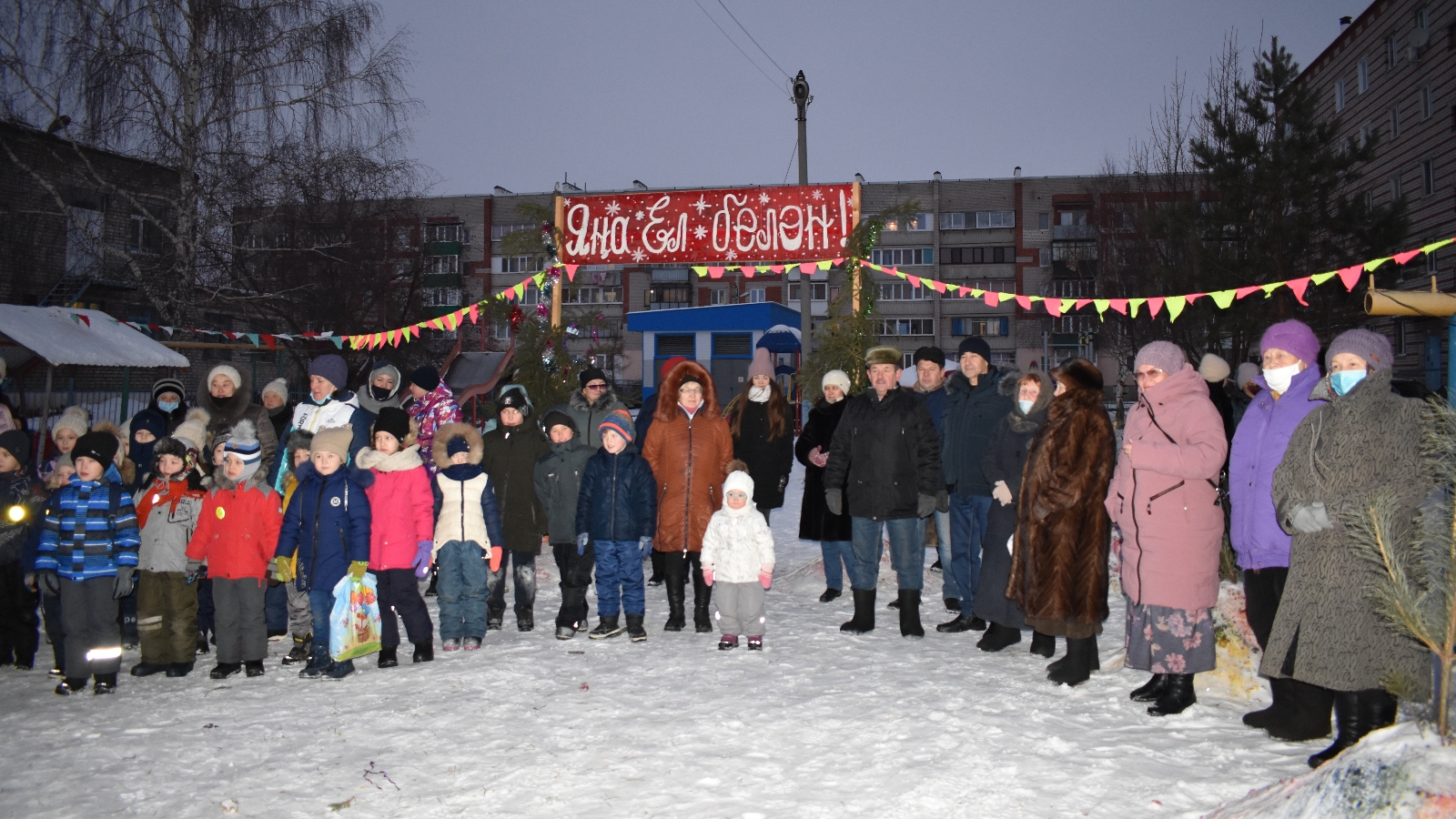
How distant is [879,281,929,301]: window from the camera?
60.5m

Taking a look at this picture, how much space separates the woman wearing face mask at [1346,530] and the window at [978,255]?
5951 cm

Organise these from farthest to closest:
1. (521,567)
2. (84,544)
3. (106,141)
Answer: (106,141) → (521,567) → (84,544)

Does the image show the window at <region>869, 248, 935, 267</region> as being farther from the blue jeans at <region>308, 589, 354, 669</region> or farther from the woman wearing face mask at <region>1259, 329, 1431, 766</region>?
the woman wearing face mask at <region>1259, 329, 1431, 766</region>

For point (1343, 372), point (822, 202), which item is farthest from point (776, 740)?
point (822, 202)

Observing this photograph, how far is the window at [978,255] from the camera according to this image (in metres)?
60.8

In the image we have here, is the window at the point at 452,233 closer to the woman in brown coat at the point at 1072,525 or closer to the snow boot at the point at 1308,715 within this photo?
the woman in brown coat at the point at 1072,525

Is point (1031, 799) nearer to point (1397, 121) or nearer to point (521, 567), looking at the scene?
point (521, 567)

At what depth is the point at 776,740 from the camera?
4.19 meters

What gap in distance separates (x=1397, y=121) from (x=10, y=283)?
37749mm

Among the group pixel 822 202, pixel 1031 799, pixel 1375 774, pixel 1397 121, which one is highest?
pixel 1397 121

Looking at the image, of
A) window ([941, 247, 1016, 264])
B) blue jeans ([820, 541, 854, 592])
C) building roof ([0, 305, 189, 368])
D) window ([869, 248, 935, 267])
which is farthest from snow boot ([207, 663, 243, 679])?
window ([941, 247, 1016, 264])

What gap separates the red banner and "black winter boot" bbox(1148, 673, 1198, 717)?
5.42m

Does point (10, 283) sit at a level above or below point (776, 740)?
above

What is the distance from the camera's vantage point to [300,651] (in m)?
5.80
